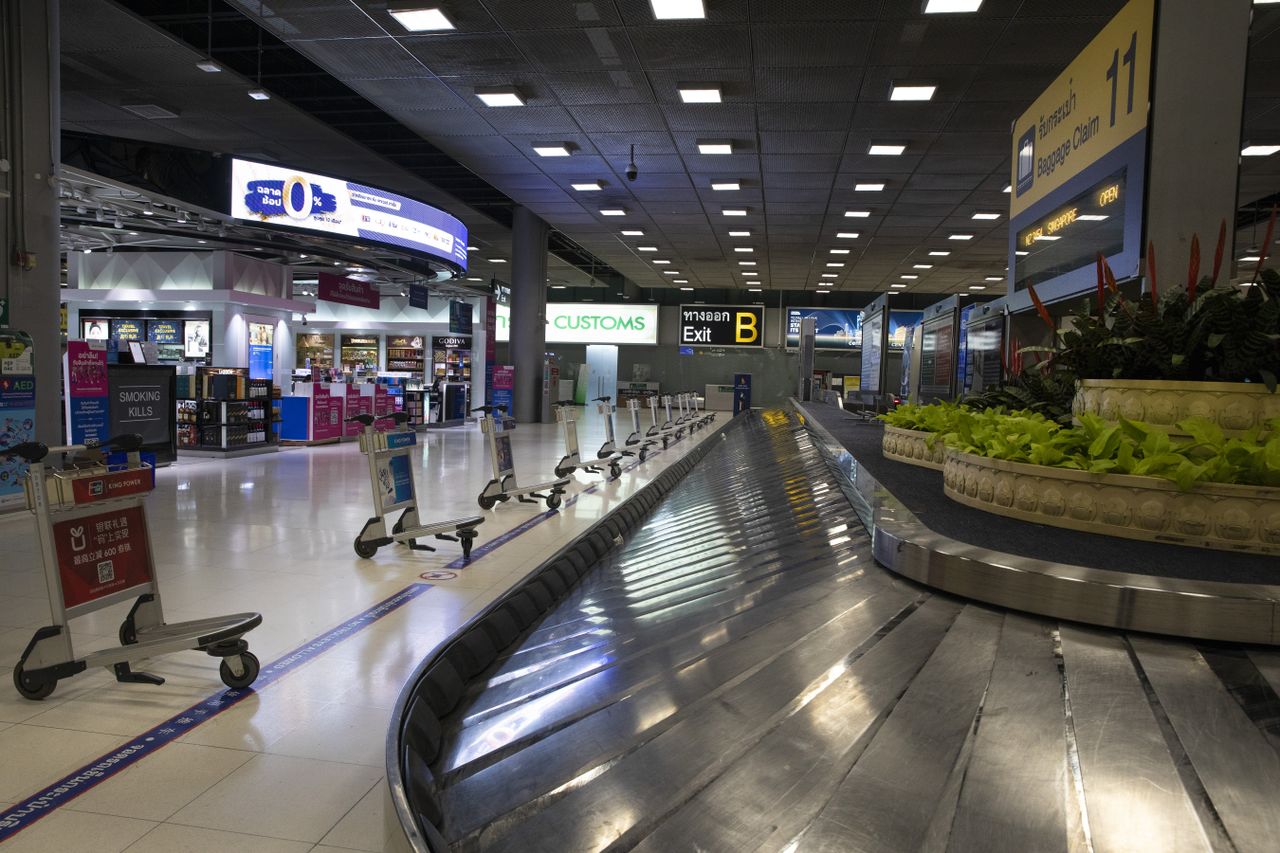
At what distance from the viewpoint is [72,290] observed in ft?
50.1

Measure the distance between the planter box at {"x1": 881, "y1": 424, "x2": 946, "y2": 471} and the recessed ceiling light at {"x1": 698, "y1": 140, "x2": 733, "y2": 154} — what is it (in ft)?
24.7

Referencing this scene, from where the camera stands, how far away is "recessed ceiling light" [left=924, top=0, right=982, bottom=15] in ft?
19.5

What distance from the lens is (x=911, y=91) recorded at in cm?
784

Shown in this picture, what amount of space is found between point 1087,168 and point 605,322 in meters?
24.4

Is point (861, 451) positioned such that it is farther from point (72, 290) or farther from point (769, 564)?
point (72, 290)

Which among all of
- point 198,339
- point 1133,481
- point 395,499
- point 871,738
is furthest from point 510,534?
point 198,339

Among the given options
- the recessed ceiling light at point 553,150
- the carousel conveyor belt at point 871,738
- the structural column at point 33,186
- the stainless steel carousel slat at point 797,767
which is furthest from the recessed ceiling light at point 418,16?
the stainless steel carousel slat at point 797,767

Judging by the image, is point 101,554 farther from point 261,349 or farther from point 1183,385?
point 261,349

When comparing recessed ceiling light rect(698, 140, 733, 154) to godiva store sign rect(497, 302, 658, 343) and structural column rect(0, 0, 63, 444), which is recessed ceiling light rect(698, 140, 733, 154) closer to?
structural column rect(0, 0, 63, 444)

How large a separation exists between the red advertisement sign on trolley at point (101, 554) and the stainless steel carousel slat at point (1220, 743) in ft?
10.3

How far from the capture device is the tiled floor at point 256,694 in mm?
1904

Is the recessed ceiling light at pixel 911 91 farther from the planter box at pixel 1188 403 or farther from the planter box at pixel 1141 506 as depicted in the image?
the planter box at pixel 1141 506

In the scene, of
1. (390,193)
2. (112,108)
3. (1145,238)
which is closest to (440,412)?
(390,193)

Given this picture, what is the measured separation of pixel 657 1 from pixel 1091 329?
17.5ft
